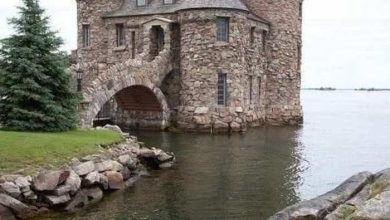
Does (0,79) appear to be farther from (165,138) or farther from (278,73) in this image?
(278,73)

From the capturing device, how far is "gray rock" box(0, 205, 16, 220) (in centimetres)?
1419

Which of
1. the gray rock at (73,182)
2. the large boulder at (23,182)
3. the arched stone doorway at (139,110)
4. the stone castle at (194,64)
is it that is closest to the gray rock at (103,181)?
the gray rock at (73,182)

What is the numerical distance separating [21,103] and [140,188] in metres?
6.03

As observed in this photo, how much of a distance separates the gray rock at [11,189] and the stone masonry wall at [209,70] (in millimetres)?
20932

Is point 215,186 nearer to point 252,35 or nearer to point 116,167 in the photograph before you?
point 116,167

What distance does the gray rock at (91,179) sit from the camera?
16.6 m

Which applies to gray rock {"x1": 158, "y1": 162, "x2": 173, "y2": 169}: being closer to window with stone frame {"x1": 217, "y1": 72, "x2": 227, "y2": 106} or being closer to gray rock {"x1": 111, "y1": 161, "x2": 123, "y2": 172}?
gray rock {"x1": 111, "y1": 161, "x2": 123, "y2": 172}

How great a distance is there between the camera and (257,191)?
59.4ft

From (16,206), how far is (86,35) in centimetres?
3119

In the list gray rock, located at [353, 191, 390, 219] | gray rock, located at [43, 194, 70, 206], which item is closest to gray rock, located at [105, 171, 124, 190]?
gray rock, located at [43, 194, 70, 206]

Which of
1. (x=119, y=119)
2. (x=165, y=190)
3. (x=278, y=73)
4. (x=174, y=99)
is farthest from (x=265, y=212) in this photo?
(x=278, y=73)

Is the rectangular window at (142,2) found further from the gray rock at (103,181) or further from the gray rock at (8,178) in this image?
the gray rock at (8,178)

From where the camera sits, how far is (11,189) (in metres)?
14.8

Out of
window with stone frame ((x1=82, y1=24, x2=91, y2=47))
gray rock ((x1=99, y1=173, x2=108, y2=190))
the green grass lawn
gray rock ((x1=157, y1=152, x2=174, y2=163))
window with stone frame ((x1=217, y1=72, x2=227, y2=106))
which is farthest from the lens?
window with stone frame ((x1=82, y1=24, x2=91, y2=47))
